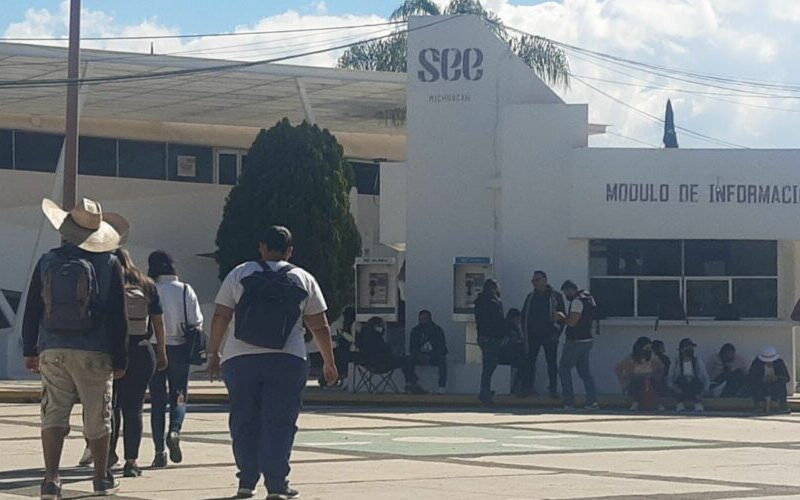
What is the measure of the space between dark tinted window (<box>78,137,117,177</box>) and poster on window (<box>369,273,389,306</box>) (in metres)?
10.9

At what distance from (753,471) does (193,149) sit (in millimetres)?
24548

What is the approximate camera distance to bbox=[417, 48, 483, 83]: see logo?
2458 cm

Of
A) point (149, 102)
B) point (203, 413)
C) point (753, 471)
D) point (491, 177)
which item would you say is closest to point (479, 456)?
point (753, 471)

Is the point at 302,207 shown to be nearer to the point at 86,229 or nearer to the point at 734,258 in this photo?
the point at 734,258

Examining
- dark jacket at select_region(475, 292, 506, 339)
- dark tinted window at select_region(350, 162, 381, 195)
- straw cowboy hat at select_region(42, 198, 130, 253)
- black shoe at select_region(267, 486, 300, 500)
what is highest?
dark tinted window at select_region(350, 162, 381, 195)

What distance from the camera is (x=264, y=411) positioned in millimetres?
9992

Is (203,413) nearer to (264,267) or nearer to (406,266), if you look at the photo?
(406,266)

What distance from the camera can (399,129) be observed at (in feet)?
115

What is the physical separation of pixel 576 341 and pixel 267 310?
12.4m

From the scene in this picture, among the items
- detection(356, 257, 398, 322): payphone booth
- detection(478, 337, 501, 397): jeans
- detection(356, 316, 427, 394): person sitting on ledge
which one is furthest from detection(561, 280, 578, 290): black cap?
detection(356, 257, 398, 322): payphone booth

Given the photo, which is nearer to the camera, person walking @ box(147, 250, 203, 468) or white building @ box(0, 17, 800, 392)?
person walking @ box(147, 250, 203, 468)

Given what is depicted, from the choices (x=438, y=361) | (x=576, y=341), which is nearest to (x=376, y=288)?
(x=438, y=361)

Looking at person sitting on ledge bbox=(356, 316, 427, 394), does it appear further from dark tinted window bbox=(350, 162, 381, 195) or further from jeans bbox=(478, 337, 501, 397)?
dark tinted window bbox=(350, 162, 381, 195)

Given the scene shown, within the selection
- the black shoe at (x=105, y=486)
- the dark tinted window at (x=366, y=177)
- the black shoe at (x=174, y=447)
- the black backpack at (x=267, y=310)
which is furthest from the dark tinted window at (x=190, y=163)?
the black backpack at (x=267, y=310)
